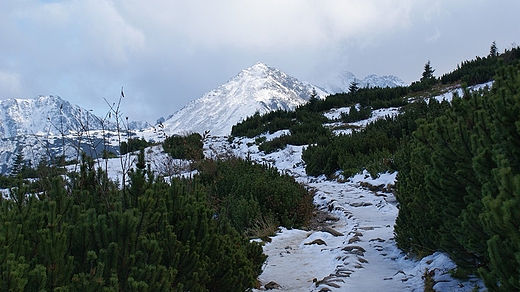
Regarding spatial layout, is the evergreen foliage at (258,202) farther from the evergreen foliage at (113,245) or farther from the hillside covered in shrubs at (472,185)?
the evergreen foliage at (113,245)

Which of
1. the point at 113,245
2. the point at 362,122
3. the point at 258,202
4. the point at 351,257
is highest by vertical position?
the point at 362,122

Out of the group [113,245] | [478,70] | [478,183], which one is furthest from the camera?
[478,70]

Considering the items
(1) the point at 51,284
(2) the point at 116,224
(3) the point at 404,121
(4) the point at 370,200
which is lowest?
(4) the point at 370,200

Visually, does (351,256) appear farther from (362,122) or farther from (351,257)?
(362,122)

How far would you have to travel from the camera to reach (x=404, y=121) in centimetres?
1305

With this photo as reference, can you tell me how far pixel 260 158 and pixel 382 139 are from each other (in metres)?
5.41

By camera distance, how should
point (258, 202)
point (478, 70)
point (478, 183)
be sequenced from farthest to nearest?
point (478, 70), point (258, 202), point (478, 183)

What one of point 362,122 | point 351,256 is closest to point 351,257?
point 351,256

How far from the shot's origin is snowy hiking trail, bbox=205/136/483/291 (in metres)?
3.54

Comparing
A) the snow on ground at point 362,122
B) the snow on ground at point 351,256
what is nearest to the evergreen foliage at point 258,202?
the snow on ground at point 351,256

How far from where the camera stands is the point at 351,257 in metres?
4.41

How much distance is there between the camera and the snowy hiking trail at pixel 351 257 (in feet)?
11.6

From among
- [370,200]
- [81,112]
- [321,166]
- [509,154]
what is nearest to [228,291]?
[509,154]

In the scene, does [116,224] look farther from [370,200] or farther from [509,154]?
[370,200]
